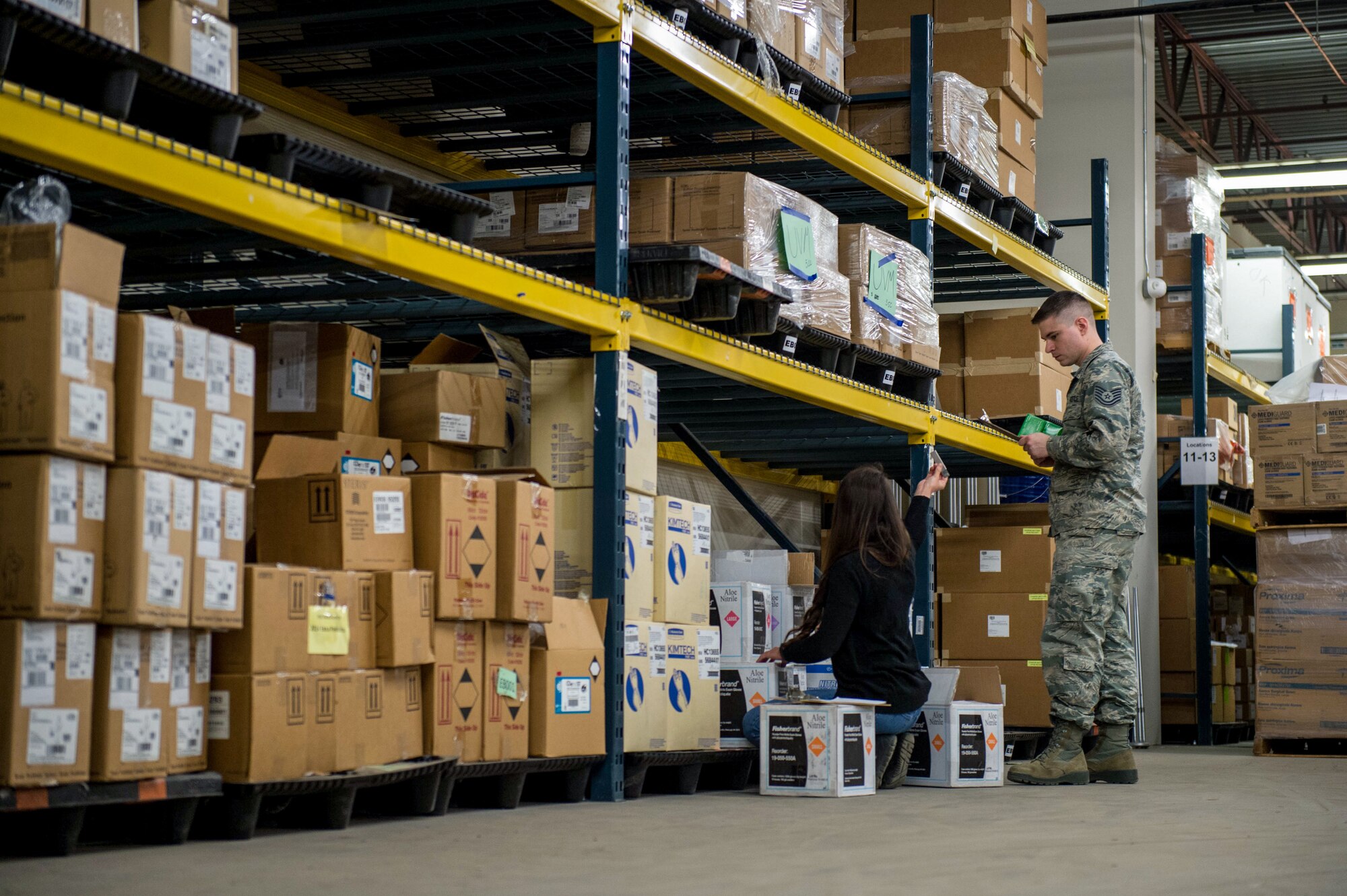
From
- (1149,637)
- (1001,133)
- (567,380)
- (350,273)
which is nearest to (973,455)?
(1001,133)

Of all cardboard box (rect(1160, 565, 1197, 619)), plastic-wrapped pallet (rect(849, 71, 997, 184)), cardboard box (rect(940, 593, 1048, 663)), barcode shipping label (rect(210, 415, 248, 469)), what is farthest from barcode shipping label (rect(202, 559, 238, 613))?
cardboard box (rect(1160, 565, 1197, 619))

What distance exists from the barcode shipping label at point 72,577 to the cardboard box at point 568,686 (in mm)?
1812

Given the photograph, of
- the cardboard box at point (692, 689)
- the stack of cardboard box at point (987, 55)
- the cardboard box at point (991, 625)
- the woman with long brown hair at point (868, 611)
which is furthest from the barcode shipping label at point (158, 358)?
the cardboard box at point (991, 625)

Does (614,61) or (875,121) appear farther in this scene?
(875,121)

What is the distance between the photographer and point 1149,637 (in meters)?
11.2

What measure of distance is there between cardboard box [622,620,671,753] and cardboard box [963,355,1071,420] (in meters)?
4.06

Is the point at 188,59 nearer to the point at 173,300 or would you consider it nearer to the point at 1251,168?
the point at 173,300

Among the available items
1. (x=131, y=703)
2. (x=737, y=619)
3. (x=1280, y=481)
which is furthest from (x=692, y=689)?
(x=1280, y=481)

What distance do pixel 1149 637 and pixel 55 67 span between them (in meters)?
9.34

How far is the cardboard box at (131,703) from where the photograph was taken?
3473mm

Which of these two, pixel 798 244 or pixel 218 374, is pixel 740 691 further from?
pixel 218 374

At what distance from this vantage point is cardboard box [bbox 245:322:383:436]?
4.88 metres

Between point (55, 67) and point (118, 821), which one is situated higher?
point (55, 67)

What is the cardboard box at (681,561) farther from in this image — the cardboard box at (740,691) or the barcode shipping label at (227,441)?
the barcode shipping label at (227,441)
